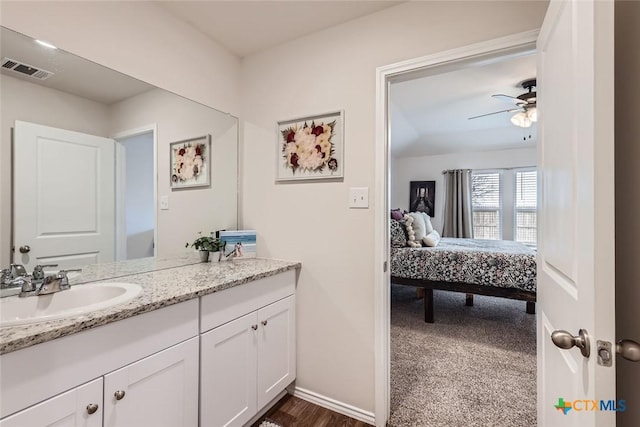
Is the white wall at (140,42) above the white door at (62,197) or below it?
above

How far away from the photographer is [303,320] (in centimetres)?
188

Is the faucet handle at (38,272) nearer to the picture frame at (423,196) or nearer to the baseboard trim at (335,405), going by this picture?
the baseboard trim at (335,405)

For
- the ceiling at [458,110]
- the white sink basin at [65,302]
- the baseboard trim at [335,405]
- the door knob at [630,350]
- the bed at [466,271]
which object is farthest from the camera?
the ceiling at [458,110]

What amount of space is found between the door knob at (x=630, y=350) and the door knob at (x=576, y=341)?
53mm

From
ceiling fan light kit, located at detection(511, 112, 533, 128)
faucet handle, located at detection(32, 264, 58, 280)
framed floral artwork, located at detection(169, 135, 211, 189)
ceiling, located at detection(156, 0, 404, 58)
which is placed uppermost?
ceiling, located at detection(156, 0, 404, 58)

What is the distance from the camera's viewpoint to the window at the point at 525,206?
17.4 feet

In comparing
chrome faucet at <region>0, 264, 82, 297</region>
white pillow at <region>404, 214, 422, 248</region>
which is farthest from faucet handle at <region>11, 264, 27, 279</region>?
white pillow at <region>404, 214, 422, 248</region>

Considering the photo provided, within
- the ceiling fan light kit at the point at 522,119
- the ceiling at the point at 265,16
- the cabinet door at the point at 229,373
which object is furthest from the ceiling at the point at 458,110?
the cabinet door at the point at 229,373

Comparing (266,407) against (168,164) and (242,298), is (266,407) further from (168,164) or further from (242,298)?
(168,164)

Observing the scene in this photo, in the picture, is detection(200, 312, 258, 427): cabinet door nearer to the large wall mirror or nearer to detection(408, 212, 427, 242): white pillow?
the large wall mirror

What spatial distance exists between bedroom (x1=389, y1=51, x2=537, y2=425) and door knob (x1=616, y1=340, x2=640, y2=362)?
1.28 m

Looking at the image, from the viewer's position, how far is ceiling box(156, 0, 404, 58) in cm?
160

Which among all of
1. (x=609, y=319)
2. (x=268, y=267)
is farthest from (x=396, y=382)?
(x=609, y=319)

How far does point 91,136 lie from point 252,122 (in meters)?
0.96
